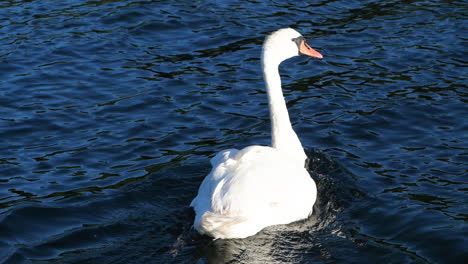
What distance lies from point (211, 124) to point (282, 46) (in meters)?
2.00

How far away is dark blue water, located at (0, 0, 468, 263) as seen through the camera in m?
8.17

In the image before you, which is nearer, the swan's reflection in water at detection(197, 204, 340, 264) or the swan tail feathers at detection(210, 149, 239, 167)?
the swan's reflection in water at detection(197, 204, 340, 264)

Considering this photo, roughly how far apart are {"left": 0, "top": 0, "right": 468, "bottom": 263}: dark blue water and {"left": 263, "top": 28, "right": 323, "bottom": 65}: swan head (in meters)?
1.42

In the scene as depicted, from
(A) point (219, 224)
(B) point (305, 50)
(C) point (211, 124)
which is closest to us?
(A) point (219, 224)

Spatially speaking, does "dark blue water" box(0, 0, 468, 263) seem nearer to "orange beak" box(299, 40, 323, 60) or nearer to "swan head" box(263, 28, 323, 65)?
"orange beak" box(299, 40, 323, 60)

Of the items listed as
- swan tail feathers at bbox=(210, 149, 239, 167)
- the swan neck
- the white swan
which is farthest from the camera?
the swan neck

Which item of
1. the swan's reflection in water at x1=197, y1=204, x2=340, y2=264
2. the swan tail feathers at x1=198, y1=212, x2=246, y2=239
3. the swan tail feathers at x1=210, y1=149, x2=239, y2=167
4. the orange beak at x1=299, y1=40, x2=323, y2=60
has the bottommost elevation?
the swan's reflection in water at x1=197, y1=204, x2=340, y2=264

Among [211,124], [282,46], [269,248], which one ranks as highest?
[282,46]

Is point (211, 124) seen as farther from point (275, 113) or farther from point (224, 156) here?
point (224, 156)

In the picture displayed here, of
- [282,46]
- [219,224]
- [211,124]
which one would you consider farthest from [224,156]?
[211,124]

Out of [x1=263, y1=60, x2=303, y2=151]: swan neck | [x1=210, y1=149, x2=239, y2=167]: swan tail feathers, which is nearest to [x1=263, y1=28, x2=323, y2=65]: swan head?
[x1=263, y1=60, x2=303, y2=151]: swan neck

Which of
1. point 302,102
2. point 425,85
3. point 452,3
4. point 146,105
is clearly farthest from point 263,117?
point 452,3

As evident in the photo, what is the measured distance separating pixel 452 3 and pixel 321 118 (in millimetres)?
5126

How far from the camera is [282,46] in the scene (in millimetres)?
9648
